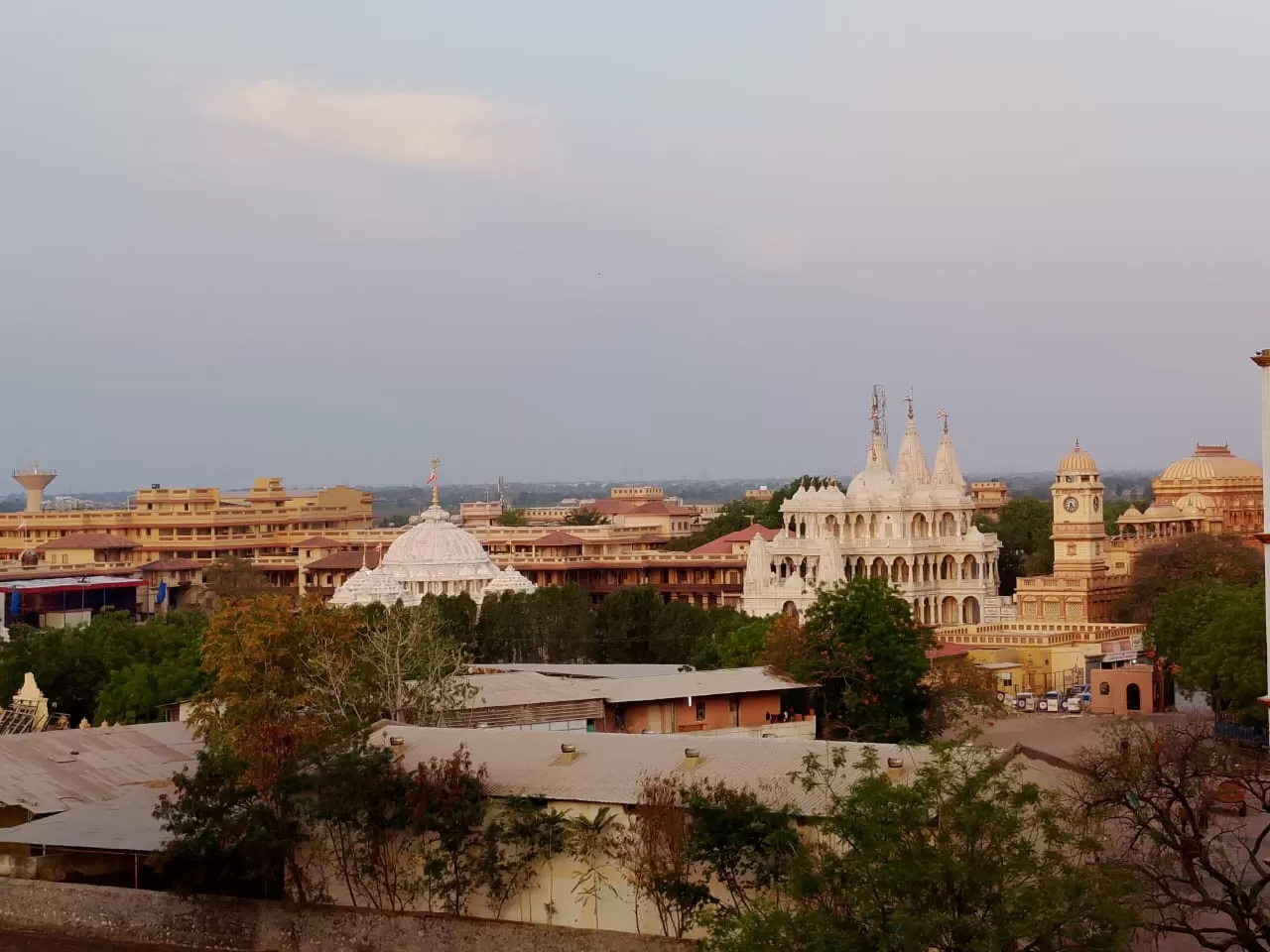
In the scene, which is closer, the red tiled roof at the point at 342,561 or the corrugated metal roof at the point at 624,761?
the corrugated metal roof at the point at 624,761

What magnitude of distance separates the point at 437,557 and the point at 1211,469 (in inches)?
1280

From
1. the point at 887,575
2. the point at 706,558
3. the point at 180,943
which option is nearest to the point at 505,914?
the point at 180,943

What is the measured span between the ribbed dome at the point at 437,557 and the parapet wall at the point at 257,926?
4969 cm

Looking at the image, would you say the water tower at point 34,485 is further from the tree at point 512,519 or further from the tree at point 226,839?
the tree at point 226,839

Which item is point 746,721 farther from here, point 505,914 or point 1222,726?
point 505,914

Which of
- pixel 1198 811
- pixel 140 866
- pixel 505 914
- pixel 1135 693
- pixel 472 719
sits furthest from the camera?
pixel 1135 693

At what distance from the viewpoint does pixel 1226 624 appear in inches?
1973

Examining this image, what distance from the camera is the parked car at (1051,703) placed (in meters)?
59.5

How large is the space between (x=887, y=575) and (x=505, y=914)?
4910cm

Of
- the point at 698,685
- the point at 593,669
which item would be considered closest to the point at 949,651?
the point at 593,669

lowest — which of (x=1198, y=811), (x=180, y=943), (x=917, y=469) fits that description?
(x=180, y=943)

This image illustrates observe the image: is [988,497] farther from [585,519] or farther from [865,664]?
[865,664]

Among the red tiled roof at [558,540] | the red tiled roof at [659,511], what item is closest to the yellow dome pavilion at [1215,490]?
the red tiled roof at [558,540]

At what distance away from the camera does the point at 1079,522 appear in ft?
254
